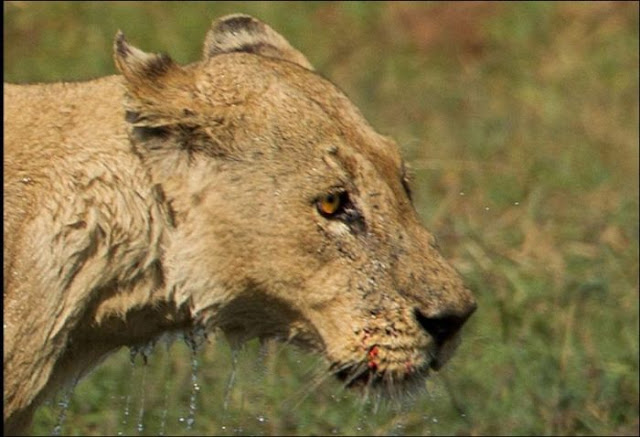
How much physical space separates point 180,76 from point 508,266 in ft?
9.31

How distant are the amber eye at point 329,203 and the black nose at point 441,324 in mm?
292

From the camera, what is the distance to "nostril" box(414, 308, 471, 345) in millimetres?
3625

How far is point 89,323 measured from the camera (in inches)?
142

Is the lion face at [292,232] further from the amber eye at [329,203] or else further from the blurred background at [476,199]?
the blurred background at [476,199]

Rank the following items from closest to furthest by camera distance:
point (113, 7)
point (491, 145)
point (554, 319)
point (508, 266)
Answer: point (554, 319) → point (508, 266) → point (491, 145) → point (113, 7)

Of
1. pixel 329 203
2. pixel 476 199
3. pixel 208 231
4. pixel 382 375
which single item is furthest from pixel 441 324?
pixel 476 199

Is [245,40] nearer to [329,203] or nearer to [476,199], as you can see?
[329,203]

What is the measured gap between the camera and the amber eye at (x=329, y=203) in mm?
3652

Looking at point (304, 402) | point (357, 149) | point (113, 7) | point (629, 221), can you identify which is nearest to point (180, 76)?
point (357, 149)

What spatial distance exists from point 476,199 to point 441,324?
3.77 meters

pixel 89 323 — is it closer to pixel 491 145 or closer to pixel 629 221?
pixel 629 221

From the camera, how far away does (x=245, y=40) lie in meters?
4.17

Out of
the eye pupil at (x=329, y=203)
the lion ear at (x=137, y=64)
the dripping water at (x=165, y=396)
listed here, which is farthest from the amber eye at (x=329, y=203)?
the dripping water at (x=165, y=396)

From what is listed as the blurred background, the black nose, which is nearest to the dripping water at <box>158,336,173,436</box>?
the blurred background
